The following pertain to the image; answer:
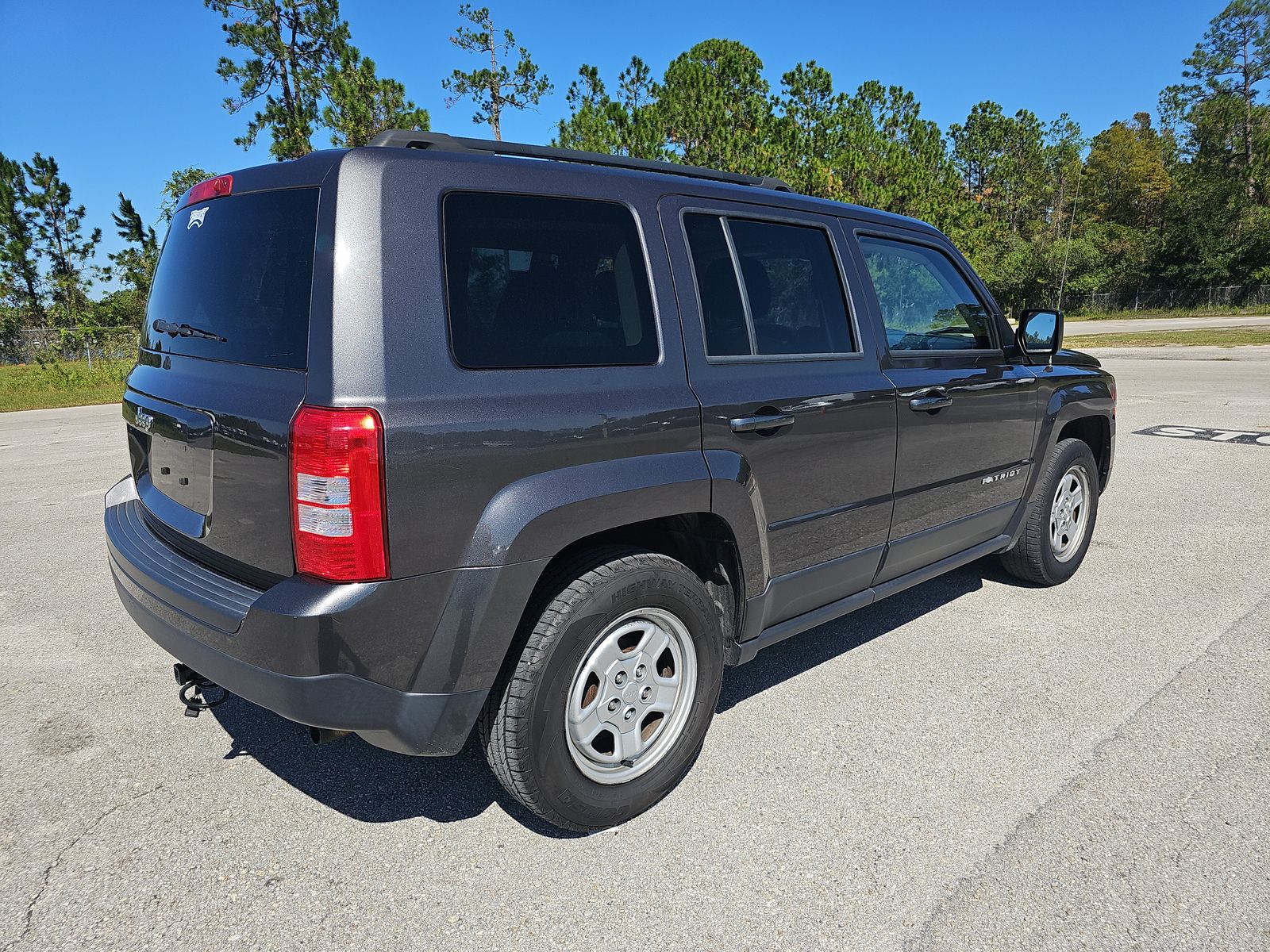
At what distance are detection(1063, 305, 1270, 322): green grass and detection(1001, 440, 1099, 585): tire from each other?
2041 inches

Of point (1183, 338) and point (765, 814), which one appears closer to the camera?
point (765, 814)

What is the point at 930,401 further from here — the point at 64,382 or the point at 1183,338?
the point at 1183,338

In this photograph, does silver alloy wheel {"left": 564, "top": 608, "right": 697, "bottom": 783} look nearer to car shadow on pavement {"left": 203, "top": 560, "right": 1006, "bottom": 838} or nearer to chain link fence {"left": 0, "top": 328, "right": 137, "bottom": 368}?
car shadow on pavement {"left": 203, "top": 560, "right": 1006, "bottom": 838}

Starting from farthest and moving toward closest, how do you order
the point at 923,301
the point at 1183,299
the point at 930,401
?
the point at 1183,299 → the point at 923,301 → the point at 930,401

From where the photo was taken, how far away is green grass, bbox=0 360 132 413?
18.5 m

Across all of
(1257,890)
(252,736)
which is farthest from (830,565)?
(252,736)

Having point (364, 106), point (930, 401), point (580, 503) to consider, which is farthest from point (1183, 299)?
point (580, 503)

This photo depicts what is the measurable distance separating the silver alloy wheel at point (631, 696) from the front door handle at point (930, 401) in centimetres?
144

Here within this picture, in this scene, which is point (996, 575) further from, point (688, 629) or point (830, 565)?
point (688, 629)

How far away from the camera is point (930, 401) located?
11.5 feet

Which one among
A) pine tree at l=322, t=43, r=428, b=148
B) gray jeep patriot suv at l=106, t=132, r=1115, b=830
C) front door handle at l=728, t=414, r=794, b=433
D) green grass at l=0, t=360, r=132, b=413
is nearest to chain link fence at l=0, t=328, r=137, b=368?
green grass at l=0, t=360, r=132, b=413

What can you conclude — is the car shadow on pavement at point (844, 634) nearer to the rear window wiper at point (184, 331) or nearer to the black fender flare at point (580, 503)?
the black fender flare at point (580, 503)

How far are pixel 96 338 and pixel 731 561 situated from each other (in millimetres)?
26107

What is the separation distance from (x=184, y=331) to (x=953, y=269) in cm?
327
